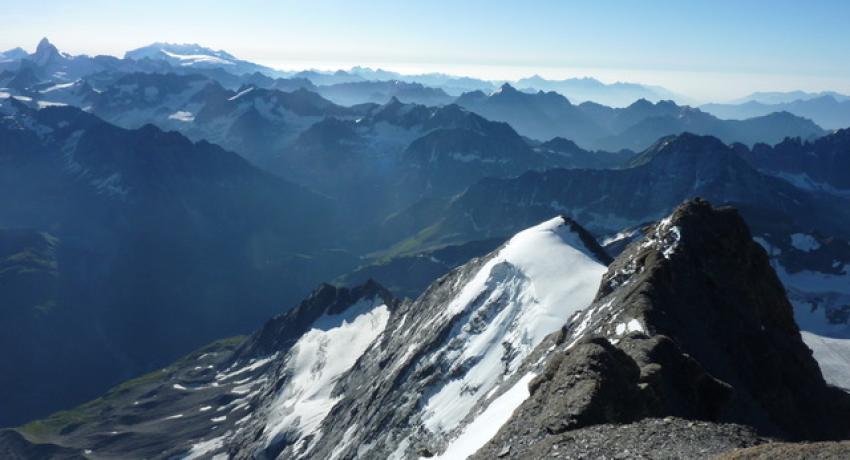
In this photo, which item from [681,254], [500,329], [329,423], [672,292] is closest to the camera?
[672,292]

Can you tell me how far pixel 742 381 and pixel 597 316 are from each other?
39.2 feet

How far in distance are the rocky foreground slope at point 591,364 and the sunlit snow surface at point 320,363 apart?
6.33 feet

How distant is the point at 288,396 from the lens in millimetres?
155375

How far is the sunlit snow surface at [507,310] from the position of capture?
7412 centimetres

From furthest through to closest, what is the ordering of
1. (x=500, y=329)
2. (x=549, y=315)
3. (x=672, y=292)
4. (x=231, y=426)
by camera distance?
(x=231, y=426) < (x=500, y=329) < (x=549, y=315) < (x=672, y=292)

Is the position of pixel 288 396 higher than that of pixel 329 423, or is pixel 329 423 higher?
pixel 329 423

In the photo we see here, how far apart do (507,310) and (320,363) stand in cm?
9087

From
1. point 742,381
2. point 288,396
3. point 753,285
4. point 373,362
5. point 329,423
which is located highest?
point 753,285

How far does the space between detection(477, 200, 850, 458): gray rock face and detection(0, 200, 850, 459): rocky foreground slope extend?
4.7 inches

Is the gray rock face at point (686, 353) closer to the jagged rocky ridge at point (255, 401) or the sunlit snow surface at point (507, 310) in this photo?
the sunlit snow surface at point (507, 310)

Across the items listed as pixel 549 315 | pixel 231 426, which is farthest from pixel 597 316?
pixel 231 426

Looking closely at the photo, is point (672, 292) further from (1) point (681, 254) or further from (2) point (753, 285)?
(2) point (753, 285)

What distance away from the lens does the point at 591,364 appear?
3170 centimetres

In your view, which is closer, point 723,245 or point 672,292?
point 672,292
